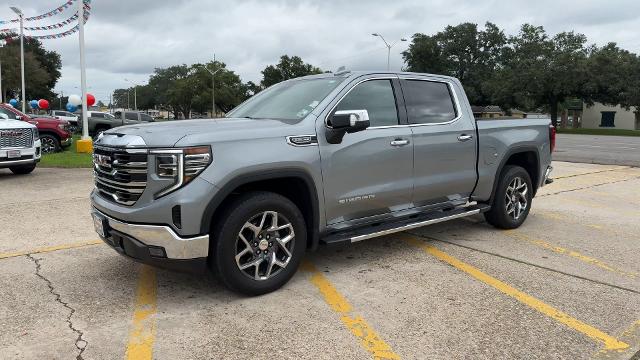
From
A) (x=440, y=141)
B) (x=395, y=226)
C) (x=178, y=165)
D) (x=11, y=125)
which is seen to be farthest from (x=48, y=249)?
(x=11, y=125)

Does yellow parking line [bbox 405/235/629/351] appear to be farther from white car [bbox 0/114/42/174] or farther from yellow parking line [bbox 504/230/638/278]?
white car [bbox 0/114/42/174]

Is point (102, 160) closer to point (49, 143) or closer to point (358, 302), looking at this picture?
point (358, 302)

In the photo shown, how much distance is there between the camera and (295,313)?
12.3 feet

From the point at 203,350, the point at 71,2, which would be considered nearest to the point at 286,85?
the point at 203,350

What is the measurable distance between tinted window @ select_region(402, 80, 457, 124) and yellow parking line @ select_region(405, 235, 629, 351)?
4.55 feet

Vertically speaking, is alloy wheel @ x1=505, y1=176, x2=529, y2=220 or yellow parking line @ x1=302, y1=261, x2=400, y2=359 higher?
alloy wheel @ x1=505, y1=176, x2=529, y2=220

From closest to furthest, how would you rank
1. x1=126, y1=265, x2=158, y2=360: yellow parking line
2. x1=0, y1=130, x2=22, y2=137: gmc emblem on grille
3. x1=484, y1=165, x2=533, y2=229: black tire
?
1. x1=126, y1=265, x2=158, y2=360: yellow parking line
2. x1=484, y1=165, x2=533, y2=229: black tire
3. x1=0, y1=130, x2=22, y2=137: gmc emblem on grille

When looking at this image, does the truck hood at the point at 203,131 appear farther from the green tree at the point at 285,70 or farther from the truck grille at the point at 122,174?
the green tree at the point at 285,70

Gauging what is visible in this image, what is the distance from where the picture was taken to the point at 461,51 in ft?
241

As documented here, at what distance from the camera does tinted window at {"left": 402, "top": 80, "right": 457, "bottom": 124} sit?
5168 millimetres

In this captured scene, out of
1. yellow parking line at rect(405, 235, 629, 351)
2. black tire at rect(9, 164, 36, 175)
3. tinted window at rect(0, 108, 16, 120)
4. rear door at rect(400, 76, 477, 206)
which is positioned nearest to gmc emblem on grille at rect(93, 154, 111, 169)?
rear door at rect(400, 76, 477, 206)

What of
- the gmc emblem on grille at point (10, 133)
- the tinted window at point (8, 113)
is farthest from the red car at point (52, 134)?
the gmc emblem on grille at point (10, 133)

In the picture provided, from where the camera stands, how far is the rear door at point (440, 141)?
508 centimetres

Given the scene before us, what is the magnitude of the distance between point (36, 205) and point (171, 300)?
4.74 m
